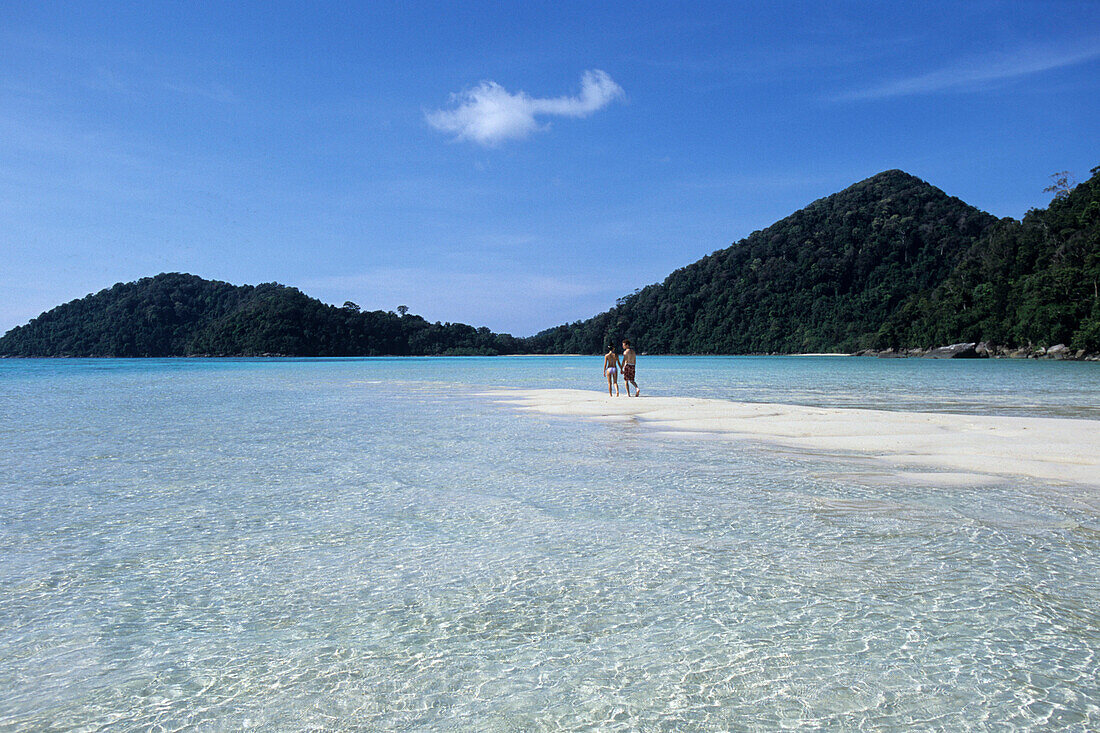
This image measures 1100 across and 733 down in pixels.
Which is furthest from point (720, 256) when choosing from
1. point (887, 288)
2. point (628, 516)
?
point (628, 516)

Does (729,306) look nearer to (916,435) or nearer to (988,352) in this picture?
(988,352)

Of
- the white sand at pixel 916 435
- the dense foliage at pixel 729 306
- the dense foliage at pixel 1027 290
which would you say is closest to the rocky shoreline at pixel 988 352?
the dense foliage at pixel 1027 290

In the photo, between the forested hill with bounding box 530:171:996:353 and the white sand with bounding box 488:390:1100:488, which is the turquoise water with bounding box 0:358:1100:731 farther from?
the forested hill with bounding box 530:171:996:353

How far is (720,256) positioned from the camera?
586 feet

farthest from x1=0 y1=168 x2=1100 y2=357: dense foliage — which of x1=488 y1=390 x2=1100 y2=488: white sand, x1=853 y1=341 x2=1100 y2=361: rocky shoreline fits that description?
x1=488 y1=390 x2=1100 y2=488: white sand

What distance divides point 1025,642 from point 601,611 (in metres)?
2.31

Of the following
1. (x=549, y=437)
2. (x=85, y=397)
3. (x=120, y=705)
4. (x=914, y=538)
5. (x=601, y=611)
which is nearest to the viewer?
(x=120, y=705)

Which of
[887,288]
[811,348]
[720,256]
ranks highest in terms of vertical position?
[720,256]

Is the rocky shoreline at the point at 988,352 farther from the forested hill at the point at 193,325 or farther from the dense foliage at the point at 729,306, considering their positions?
the forested hill at the point at 193,325

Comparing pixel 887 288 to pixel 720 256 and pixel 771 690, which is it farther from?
pixel 771 690

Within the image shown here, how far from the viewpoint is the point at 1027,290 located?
73.7m

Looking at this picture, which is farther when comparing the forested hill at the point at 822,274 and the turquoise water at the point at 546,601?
the forested hill at the point at 822,274

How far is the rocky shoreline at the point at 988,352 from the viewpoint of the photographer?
61.6m

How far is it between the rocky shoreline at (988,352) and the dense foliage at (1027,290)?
0.79 metres
